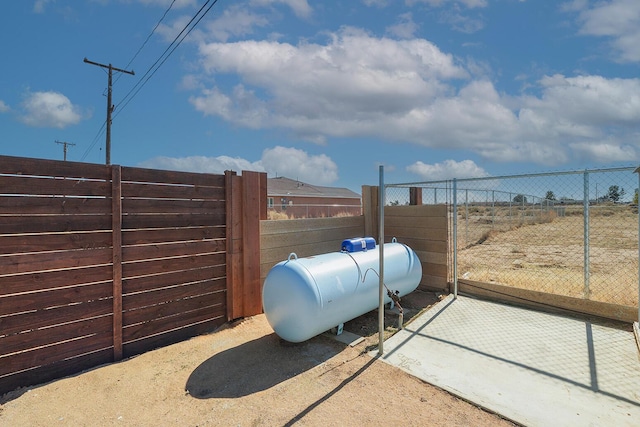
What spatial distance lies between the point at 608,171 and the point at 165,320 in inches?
231

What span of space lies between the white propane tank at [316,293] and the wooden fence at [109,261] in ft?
→ 3.62

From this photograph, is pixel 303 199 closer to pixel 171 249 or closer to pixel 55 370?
pixel 171 249

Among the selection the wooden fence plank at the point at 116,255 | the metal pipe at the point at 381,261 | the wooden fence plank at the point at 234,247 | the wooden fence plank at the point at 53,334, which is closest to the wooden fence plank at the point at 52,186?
the wooden fence plank at the point at 116,255

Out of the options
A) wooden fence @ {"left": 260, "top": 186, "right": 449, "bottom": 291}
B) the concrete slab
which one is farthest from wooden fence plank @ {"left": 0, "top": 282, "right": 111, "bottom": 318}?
the concrete slab

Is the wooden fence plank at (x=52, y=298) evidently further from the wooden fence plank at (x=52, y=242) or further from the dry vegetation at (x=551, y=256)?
the dry vegetation at (x=551, y=256)

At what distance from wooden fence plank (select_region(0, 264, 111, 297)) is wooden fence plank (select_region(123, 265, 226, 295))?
26 cm

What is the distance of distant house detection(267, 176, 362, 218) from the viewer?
22.7 m

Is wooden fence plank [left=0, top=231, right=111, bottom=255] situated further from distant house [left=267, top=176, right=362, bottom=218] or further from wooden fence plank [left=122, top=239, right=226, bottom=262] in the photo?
distant house [left=267, top=176, right=362, bottom=218]

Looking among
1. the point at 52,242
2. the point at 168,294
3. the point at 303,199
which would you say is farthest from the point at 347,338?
the point at 303,199

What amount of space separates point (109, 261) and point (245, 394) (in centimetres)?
203

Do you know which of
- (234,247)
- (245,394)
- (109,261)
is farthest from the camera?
(234,247)

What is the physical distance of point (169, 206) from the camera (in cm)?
395

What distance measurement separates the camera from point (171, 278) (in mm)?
3920

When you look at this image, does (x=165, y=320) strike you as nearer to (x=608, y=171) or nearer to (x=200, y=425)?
(x=200, y=425)
